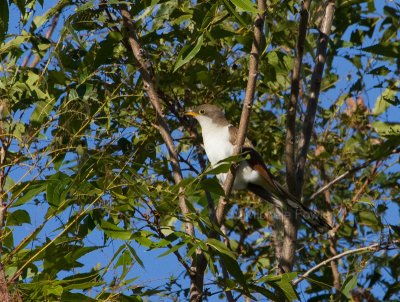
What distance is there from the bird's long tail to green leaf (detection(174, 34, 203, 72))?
1.64m

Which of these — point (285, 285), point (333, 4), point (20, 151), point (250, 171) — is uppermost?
point (333, 4)

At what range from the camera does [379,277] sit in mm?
6383

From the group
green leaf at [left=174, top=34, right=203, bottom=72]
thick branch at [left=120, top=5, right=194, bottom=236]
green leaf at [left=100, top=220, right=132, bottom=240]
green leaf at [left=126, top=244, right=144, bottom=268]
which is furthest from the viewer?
thick branch at [left=120, top=5, right=194, bottom=236]

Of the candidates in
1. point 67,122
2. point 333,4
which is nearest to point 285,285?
point 67,122

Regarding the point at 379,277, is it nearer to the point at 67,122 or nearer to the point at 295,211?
the point at 295,211

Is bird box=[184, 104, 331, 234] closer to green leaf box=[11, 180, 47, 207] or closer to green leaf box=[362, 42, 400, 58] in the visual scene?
green leaf box=[362, 42, 400, 58]

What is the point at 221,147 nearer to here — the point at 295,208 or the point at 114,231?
the point at 295,208

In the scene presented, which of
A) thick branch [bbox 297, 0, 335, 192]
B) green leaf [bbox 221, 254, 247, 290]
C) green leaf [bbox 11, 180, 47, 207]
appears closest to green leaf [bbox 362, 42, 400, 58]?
thick branch [bbox 297, 0, 335, 192]

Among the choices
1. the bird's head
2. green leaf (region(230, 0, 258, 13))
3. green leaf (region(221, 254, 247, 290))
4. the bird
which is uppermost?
the bird's head

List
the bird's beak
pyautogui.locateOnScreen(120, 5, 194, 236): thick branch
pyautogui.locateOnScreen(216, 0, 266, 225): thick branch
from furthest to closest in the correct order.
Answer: the bird's beak
pyautogui.locateOnScreen(120, 5, 194, 236): thick branch
pyautogui.locateOnScreen(216, 0, 266, 225): thick branch

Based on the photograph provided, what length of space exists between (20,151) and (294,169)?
202 centimetres

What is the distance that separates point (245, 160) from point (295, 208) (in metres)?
0.66

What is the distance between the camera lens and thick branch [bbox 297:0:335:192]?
5438 millimetres

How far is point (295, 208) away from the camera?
5531 millimetres
